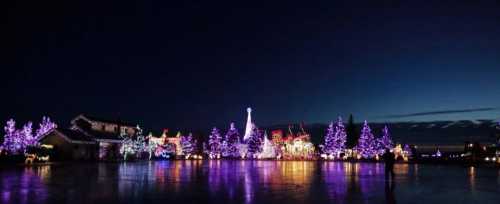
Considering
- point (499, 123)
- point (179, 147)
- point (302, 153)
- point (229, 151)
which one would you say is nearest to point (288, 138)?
point (302, 153)

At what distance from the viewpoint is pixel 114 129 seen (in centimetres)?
8325

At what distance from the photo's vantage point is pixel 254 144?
352ft

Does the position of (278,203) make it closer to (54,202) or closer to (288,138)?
(54,202)

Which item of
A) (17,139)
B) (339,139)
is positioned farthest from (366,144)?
(17,139)

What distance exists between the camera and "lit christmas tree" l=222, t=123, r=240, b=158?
362ft

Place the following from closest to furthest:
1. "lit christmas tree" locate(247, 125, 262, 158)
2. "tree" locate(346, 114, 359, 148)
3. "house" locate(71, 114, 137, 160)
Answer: "house" locate(71, 114, 137, 160) < "lit christmas tree" locate(247, 125, 262, 158) < "tree" locate(346, 114, 359, 148)

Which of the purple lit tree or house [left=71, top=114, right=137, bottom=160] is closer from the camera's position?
the purple lit tree

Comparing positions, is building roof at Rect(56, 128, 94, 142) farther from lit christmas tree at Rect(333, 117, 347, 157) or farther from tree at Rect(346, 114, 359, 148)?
tree at Rect(346, 114, 359, 148)

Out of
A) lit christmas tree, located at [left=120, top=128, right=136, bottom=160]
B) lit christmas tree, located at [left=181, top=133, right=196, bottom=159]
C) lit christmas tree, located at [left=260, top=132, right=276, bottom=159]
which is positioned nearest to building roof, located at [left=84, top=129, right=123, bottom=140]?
lit christmas tree, located at [left=120, top=128, right=136, bottom=160]

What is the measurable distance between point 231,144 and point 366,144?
3030cm

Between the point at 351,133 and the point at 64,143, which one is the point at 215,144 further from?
the point at 64,143

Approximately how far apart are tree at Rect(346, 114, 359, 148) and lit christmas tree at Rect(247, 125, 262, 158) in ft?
65.3

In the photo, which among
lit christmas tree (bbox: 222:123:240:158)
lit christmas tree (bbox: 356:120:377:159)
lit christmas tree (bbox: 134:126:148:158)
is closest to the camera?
lit christmas tree (bbox: 134:126:148:158)

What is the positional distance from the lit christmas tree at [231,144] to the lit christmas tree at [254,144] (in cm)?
337
